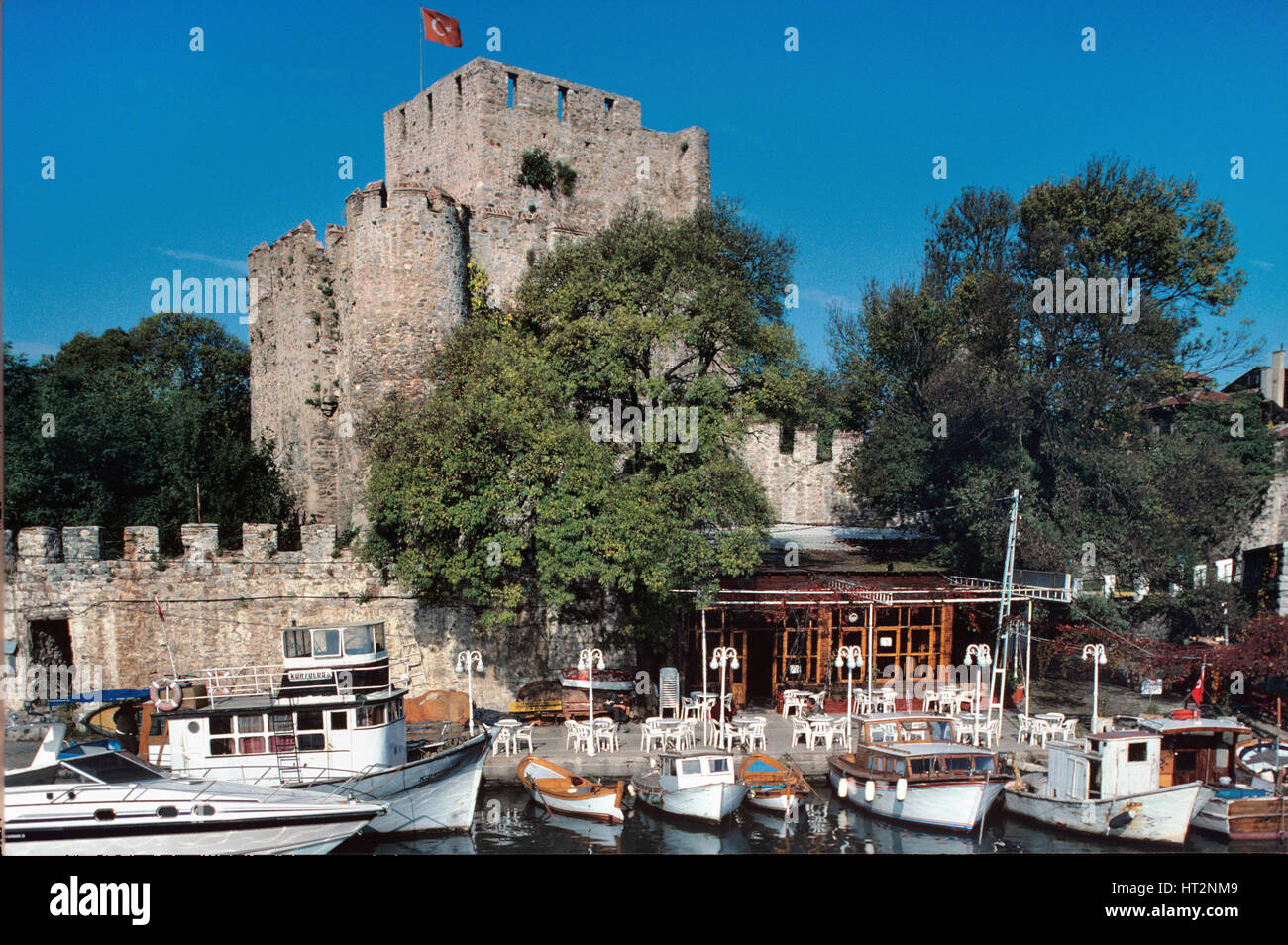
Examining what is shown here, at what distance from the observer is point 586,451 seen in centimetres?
1638

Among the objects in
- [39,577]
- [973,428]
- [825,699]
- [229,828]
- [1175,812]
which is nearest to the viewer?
[229,828]

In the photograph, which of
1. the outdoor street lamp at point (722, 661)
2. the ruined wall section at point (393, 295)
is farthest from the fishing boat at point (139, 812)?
the ruined wall section at point (393, 295)

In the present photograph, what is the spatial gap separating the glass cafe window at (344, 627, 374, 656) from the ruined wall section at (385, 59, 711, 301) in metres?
14.4

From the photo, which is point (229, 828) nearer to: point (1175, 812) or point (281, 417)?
point (1175, 812)

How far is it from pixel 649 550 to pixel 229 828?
7368 millimetres

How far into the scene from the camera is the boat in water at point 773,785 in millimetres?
13984

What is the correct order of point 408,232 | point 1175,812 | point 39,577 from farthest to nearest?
1. point 408,232
2. point 39,577
3. point 1175,812

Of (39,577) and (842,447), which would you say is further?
(842,447)

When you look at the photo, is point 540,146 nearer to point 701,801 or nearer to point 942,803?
point 701,801

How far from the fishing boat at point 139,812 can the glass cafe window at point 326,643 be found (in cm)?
277

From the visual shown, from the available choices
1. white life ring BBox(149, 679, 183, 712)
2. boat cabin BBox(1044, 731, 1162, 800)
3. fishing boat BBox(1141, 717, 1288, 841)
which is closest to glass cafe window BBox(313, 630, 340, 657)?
white life ring BBox(149, 679, 183, 712)
